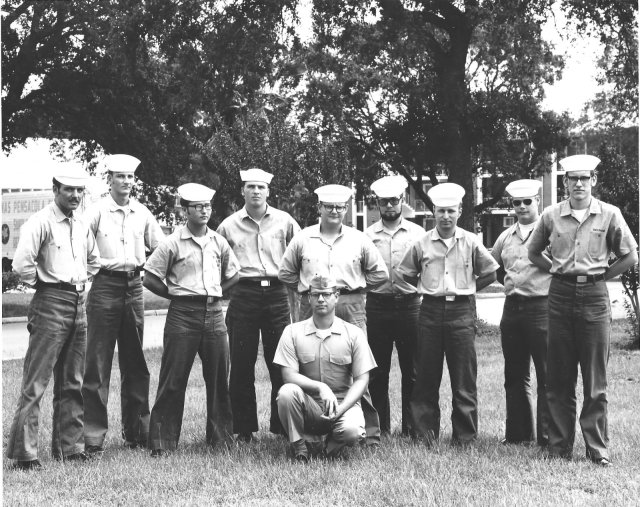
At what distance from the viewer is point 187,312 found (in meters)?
7.52

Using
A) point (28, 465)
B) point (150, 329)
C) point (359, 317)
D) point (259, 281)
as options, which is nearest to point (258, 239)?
point (259, 281)

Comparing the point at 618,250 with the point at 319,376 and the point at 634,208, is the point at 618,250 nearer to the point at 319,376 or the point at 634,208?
the point at 319,376

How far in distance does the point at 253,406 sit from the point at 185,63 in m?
9.96

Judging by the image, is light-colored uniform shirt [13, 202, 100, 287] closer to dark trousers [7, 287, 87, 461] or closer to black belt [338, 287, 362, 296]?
dark trousers [7, 287, 87, 461]

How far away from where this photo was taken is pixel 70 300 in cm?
700

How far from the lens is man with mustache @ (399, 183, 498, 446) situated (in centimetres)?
759

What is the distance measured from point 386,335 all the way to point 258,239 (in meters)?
1.42

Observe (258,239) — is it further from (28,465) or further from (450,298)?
(28,465)

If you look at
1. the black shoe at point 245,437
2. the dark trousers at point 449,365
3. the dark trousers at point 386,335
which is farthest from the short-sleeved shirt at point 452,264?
the black shoe at point 245,437

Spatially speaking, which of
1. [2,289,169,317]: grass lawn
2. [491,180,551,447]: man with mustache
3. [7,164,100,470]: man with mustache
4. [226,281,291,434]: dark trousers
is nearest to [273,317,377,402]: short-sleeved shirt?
[226,281,291,434]: dark trousers

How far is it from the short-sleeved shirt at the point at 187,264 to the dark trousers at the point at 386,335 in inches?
57.6

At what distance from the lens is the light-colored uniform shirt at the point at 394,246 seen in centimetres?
809

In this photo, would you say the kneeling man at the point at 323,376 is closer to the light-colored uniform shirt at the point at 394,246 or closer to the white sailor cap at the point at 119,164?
the light-colored uniform shirt at the point at 394,246

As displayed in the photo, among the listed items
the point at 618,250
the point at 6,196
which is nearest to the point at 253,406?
the point at 618,250
